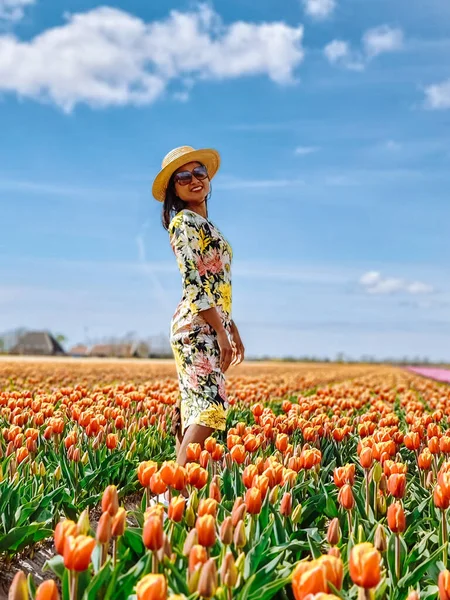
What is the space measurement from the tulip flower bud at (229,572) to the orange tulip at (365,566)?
43 cm

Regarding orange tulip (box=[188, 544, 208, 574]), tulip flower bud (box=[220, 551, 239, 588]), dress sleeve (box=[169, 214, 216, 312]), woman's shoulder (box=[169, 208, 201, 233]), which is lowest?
tulip flower bud (box=[220, 551, 239, 588])

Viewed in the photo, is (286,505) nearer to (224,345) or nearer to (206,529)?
(206,529)

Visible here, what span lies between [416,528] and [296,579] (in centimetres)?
195

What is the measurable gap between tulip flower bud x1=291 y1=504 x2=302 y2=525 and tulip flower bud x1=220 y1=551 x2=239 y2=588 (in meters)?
1.21

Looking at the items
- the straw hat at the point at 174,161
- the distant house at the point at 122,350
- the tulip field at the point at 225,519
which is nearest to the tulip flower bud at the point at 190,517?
the tulip field at the point at 225,519

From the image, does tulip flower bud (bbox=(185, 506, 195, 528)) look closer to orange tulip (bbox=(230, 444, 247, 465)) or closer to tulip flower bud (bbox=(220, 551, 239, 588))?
tulip flower bud (bbox=(220, 551, 239, 588))

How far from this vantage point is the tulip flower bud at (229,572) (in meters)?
2.40

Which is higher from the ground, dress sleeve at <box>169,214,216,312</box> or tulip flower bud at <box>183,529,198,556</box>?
dress sleeve at <box>169,214,216,312</box>

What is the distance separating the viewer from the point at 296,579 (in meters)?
2.12

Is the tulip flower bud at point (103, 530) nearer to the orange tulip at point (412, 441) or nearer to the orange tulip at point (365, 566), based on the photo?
the orange tulip at point (365, 566)

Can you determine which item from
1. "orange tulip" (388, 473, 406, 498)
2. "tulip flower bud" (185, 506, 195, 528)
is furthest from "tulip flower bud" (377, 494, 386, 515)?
"tulip flower bud" (185, 506, 195, 528)

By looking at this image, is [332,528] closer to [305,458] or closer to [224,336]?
[305,458]

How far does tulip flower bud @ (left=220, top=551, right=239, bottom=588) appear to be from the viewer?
2.40 m

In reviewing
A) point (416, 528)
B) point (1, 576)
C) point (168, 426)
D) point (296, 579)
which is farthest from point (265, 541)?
point (168, 426)
